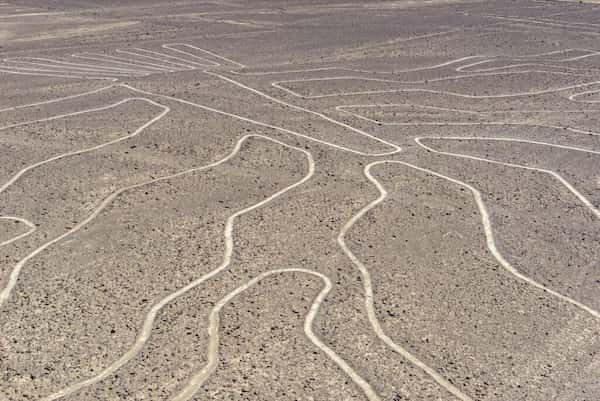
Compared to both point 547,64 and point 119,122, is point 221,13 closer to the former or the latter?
point 547,64

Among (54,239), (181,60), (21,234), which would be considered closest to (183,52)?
(181,60)

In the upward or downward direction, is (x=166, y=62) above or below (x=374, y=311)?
below

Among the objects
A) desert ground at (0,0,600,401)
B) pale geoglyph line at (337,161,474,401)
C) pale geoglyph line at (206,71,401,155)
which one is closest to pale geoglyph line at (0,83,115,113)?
desert ground at (0,0,600,401)

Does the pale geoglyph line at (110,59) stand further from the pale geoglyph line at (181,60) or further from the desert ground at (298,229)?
the pale geoglyph line at (181,60)

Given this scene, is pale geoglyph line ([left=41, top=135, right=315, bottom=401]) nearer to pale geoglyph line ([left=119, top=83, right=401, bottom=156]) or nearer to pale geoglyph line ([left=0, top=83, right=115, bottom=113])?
pale geoglyph line ([left=119, top=83, right=401, bottom=156])

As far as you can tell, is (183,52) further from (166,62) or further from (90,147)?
(90,147)

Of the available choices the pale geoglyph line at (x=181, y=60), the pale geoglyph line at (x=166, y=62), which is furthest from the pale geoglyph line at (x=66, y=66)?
the pale geoglyph line at (x=181, y=60)
